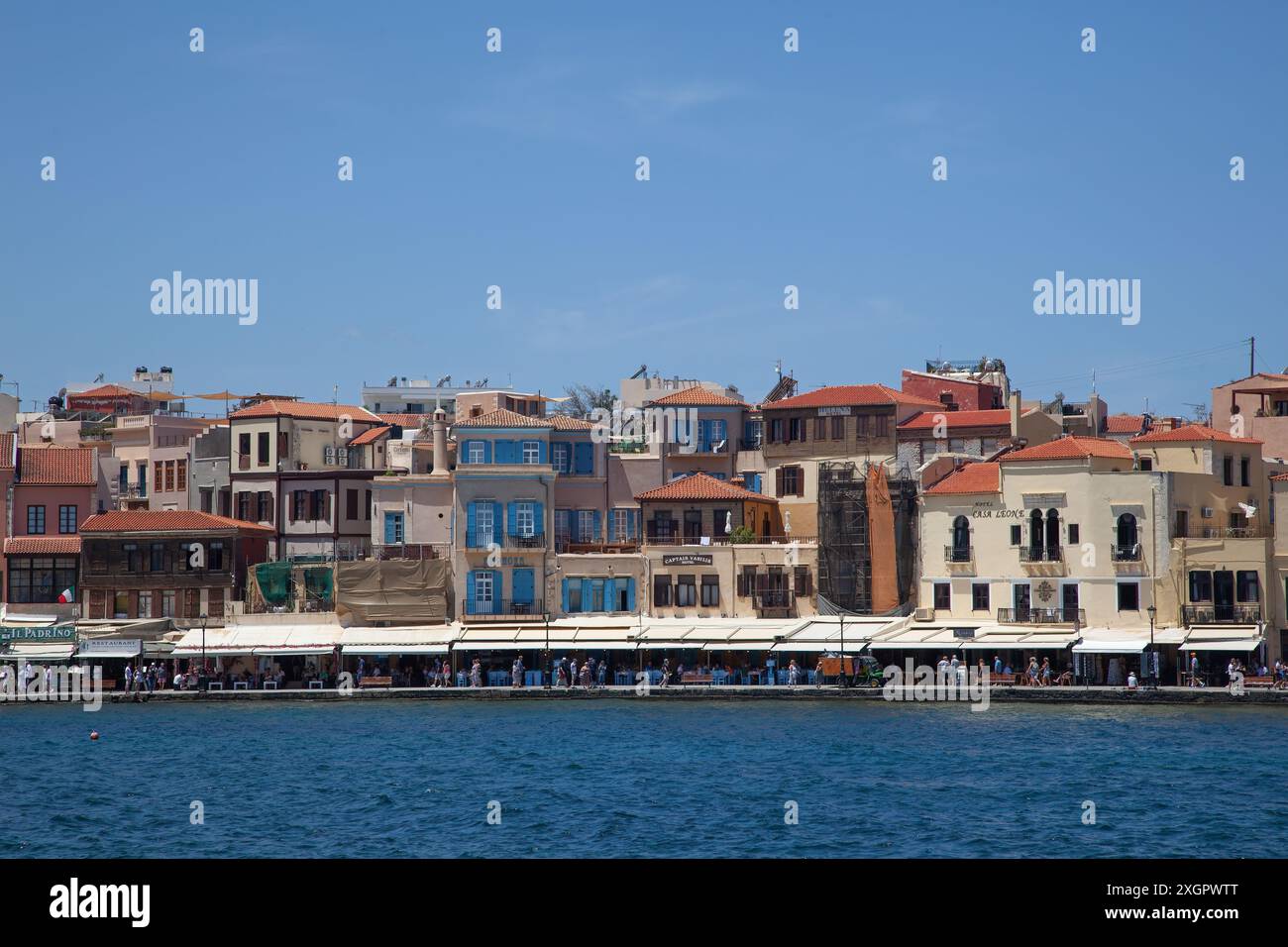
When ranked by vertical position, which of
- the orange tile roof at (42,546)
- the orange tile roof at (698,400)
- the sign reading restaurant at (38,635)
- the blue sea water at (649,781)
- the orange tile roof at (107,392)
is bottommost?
the blue sea water at (649,781)

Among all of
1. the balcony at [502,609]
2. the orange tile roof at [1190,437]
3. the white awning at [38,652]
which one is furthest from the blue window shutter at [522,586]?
the orange tile roof at [1190,437]

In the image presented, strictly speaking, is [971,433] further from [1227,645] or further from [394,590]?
[394,590]

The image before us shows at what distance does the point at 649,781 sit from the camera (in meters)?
40.1

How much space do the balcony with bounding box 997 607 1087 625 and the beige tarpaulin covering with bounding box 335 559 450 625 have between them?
2209cm

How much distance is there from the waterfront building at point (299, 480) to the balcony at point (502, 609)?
7.25m

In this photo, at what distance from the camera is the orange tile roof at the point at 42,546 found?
69250 mm

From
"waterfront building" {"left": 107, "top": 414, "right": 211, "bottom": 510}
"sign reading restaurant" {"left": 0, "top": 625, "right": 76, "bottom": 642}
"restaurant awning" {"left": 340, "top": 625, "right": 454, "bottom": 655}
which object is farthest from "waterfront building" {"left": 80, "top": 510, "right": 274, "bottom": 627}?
"waterfront building" {"left": 107, "top": 414, "right": 211, "bottom": 510}

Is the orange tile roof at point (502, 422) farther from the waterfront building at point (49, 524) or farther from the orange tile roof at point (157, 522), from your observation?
the waterfront building at point (49, 524)

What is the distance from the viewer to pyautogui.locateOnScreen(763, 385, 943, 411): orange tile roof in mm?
69812

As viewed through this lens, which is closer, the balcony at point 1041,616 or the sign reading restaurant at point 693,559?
the balcony at point 1041,616

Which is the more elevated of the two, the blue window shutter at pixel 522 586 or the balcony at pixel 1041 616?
the blue window shutter at pixel 522 586
